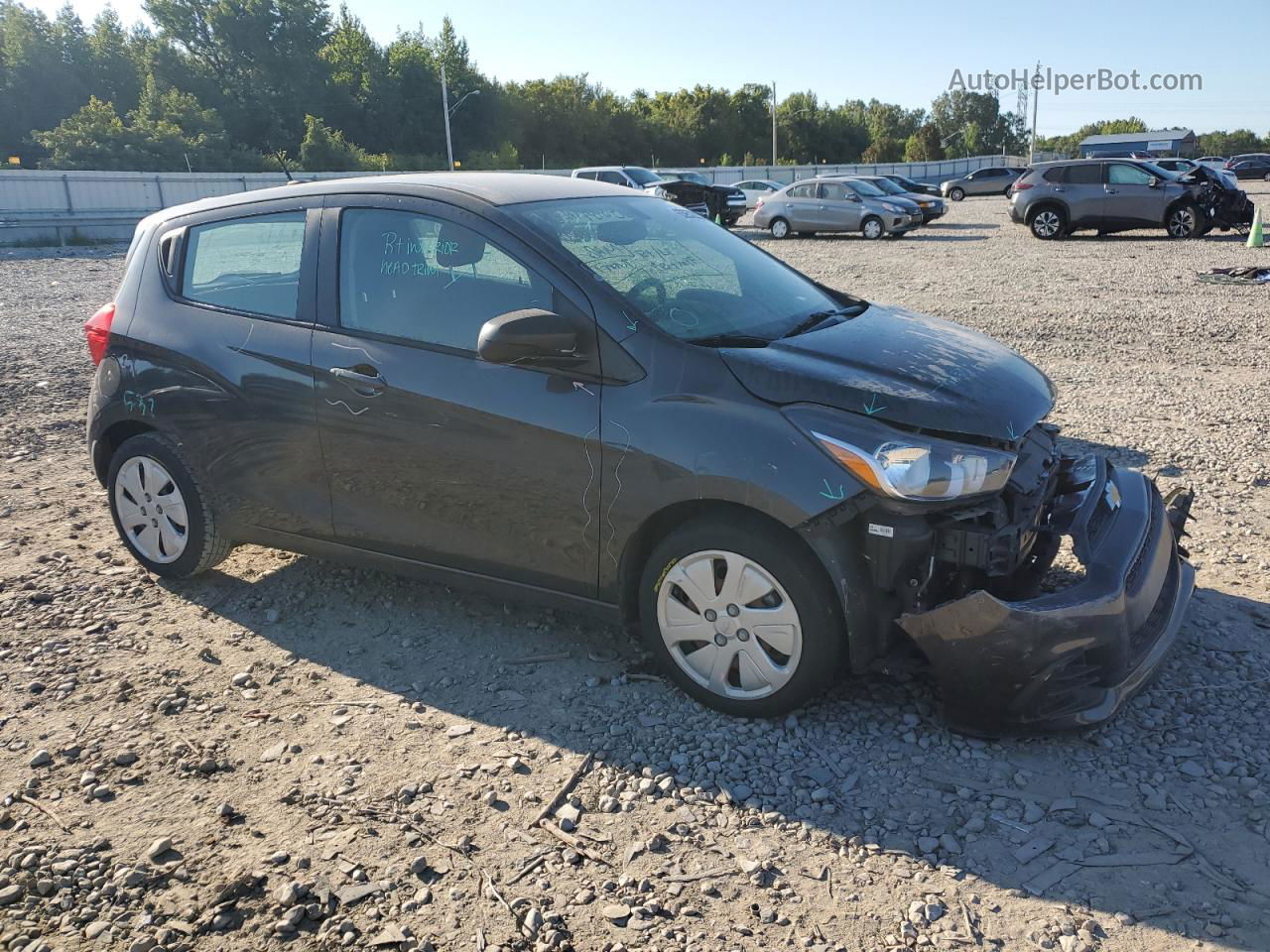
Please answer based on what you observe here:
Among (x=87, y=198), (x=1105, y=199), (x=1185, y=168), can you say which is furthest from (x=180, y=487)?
(x=87, y=198)

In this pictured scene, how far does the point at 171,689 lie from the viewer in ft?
13.0

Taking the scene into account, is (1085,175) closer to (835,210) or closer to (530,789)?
(835,210)

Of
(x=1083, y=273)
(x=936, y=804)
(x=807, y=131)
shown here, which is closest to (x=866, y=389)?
(x=936, y=804)

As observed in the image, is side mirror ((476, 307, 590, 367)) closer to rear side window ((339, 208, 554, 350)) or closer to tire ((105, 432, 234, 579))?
rear side window ((339, 208, 554, 350))

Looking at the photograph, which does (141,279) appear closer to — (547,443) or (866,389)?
(547,443)

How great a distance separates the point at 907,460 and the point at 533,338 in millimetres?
1311

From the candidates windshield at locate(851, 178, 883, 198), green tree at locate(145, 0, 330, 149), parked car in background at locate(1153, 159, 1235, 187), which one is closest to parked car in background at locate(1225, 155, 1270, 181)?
parked car in background at locate(1153, 159, 1235, 187)

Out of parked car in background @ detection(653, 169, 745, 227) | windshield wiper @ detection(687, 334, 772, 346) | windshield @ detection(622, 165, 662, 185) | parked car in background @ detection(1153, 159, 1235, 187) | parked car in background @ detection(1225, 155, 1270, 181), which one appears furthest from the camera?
parked car in background @ detection(1225, 155, 1270, 181)

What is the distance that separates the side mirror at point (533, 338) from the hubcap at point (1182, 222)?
67.0 feet

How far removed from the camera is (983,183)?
43.7m

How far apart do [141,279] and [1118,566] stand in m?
4.36

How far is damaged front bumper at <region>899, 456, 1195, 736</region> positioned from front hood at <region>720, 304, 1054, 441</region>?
1.73 feet

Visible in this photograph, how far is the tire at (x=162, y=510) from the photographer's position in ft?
15.3

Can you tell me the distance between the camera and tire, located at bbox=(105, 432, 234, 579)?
466 cm
